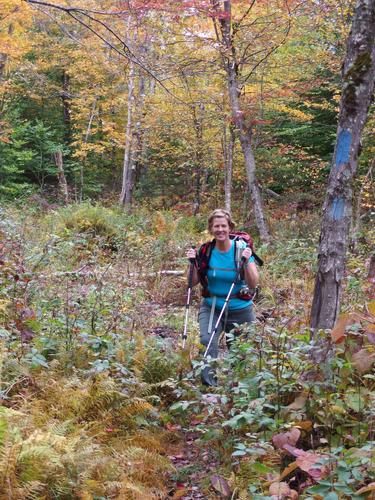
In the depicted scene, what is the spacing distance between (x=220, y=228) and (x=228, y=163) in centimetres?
1020

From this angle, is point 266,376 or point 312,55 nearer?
point 266,376

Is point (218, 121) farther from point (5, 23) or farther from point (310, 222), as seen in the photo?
point (5, 23)

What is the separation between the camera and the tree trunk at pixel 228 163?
556 inches

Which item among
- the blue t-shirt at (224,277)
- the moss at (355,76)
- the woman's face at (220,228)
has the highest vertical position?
the moss at (355,76)

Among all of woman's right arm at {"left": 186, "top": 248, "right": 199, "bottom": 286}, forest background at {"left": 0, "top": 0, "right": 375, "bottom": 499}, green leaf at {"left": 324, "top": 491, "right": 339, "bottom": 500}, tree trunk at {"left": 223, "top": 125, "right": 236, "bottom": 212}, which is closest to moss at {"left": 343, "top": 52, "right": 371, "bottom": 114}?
forest background at {"left": 0, "top": 0, "right": 375, "bottom": 499}

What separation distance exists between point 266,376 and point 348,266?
18.6 ft

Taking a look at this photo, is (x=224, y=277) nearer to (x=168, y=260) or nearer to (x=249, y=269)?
(x=249, y=269)

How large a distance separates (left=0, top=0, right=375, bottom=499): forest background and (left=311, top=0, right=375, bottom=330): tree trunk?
38 centimetres

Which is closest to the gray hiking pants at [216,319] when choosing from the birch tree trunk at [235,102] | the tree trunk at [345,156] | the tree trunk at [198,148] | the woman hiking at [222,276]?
the woman hiking at [222,276]

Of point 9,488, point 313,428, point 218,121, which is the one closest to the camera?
point 9,488

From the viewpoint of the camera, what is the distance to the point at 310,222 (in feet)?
44.6

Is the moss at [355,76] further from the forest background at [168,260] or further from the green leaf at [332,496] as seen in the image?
the green leaf at [332,496]

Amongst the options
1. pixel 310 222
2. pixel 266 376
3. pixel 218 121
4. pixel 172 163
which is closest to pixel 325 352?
pixel 266 376

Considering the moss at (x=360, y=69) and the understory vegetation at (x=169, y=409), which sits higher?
the moss at (x=360, y=69)
